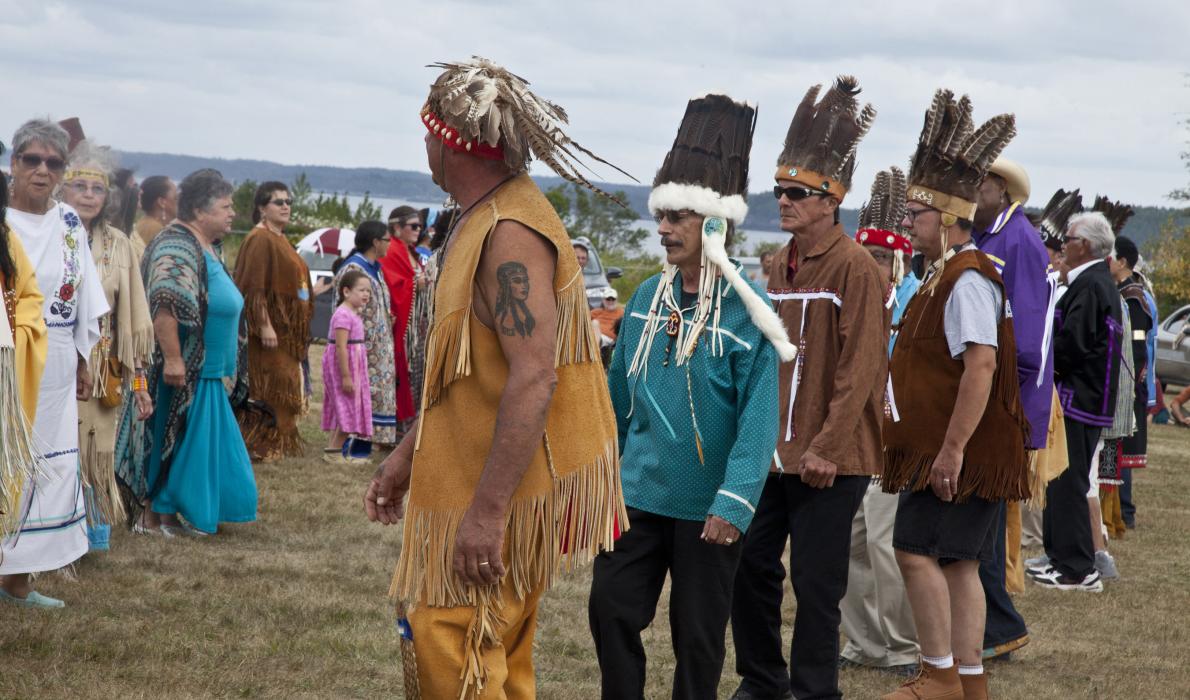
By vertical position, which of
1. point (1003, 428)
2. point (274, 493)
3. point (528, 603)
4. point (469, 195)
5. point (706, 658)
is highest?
point (469, 195)

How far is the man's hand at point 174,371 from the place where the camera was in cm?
705

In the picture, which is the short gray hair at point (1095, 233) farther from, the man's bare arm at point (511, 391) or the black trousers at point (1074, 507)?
the man's bare arm at point (511, 391)

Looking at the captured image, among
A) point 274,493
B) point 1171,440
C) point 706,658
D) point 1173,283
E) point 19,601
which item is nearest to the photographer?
point 706,658

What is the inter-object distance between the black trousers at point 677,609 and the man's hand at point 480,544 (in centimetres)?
105

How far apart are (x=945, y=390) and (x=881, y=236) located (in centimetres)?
160

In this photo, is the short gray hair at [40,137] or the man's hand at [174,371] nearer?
the short gray hair at [40,137]

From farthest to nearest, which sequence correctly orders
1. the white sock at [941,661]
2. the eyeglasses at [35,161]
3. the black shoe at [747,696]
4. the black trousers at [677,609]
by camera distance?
the eyeglasses at [35,161], the black shoe at [747,696], the white sock at [941,661], the black trousers at [677,609]

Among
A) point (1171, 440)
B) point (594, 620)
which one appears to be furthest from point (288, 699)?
point (1171, 440)

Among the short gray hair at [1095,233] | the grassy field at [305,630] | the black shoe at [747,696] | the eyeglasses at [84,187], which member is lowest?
the grassy field at [305,630]

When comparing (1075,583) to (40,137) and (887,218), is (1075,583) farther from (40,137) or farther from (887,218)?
(40,137)

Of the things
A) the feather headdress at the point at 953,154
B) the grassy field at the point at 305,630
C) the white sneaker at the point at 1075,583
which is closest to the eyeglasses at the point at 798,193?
the feather headdress at the point at 953,154

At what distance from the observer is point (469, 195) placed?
310cm

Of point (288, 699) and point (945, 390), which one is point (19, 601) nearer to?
point (288, 699)

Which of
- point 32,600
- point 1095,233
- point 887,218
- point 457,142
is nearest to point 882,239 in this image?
point 887,218
